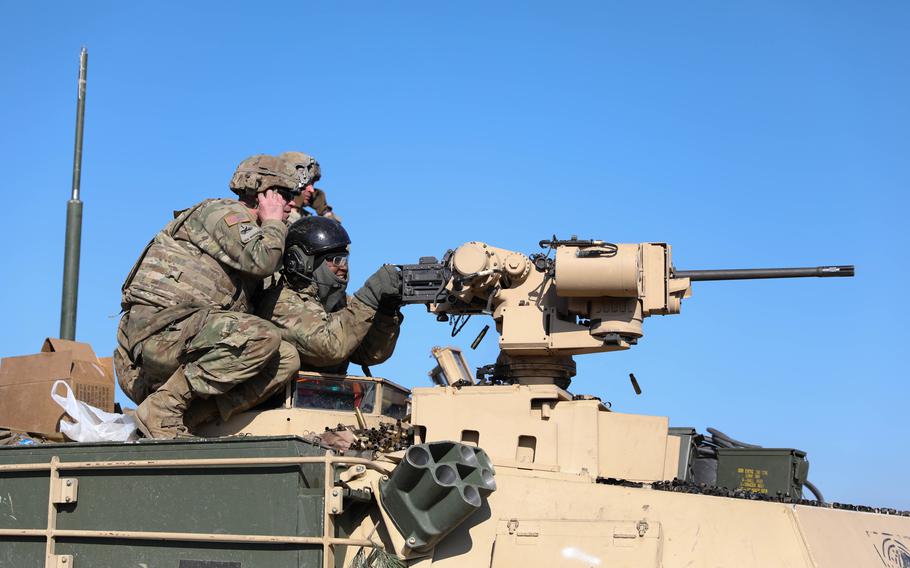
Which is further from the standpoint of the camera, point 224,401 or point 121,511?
point 224,401

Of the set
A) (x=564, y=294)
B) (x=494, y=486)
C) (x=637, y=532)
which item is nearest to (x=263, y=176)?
(x=564, y=294)

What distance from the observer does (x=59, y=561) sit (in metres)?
7.11

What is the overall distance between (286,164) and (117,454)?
3.21 metres

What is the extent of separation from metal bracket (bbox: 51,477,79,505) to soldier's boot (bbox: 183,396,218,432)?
4.72ft

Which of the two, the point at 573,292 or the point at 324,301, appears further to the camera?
the point at 324,301

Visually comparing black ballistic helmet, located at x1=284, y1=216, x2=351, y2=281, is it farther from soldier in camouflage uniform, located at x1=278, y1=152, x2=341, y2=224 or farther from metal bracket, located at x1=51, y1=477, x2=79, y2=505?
metal bracket, located at x1=51, y1=477, x2=79, y2=505

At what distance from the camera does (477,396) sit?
775 centimetres

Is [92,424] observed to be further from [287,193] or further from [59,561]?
[287,193]

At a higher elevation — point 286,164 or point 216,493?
point 286,164

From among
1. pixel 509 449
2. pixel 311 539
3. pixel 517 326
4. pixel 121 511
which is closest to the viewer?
pixel 311 539

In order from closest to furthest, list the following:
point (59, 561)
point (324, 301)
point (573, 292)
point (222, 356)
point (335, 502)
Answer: point (335, 502), point (59, 561), point (573, 292), point (222, 356), point (324, 301)

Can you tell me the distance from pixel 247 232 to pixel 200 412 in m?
1.35

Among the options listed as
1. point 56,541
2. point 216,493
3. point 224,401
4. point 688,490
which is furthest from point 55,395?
point 688,490

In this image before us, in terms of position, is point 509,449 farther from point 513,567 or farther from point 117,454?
point 117,454
